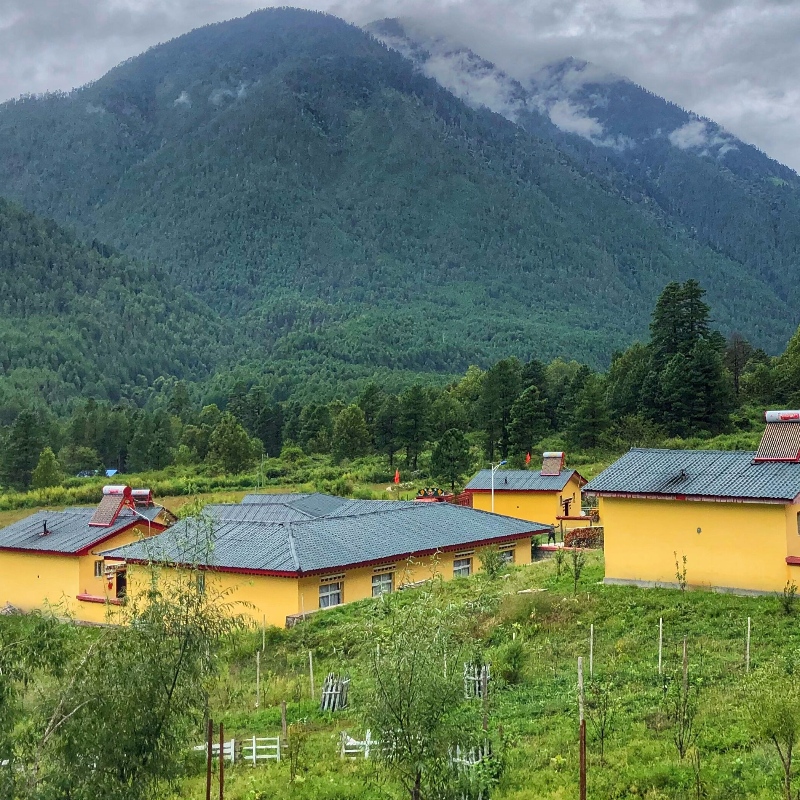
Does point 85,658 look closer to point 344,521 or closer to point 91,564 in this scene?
point 344,521

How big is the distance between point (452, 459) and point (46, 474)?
47338 millimetres

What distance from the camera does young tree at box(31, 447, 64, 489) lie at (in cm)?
9875

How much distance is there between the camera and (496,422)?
88.2 meters

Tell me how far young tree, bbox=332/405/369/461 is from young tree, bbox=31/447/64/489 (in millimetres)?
29369

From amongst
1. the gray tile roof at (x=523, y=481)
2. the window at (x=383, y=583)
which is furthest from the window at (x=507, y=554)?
the gray tile roof at (x=523, y=481)

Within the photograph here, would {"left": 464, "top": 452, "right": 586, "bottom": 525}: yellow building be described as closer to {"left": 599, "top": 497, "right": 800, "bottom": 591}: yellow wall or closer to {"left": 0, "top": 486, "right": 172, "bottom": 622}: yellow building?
{"left": 0, "top": 486, "right": 172, "bottom": 622}: yellow building

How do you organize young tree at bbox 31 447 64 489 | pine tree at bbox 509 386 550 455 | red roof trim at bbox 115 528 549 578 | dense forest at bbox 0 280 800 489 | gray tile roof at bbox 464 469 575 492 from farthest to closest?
young tree at bbox 31 447 64 489
pine tree at bbox 509 386 550 455
dense forest at bbox 0 280 800 489
gray tile roof at bbox 464 469 575 492
red roof trim at bbox 115 528 549 578

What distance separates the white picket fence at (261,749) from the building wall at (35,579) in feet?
76.8

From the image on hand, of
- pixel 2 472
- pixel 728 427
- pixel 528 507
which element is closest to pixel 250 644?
pixel 528 507

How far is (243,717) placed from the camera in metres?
22.7

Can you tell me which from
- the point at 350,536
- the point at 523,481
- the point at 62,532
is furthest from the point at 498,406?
the point at 350,536

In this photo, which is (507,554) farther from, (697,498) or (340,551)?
(697,498)

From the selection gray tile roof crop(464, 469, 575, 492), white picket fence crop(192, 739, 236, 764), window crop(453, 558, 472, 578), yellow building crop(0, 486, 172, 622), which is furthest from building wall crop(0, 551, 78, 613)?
gray tile roof crop(464, 469, 575, 492)

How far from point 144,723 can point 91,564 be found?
104ft
